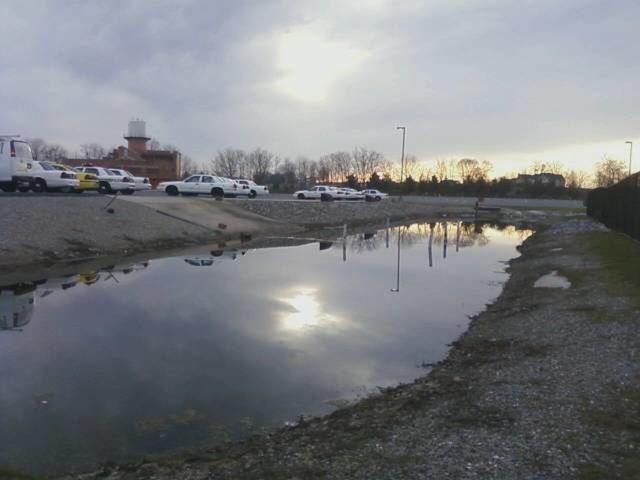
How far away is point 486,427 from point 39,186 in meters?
27.7

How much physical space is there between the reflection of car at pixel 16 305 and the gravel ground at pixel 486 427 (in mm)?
7322

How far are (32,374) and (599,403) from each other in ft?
26.0

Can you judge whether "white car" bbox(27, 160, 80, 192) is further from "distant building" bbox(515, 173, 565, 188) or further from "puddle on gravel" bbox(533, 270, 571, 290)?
"distant building" bbox(515, 173, 565, 188)

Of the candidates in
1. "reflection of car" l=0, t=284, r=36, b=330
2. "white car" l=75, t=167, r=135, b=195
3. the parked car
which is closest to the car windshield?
the parked car

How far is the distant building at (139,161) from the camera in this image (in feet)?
297

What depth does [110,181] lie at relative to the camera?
34.5 metres

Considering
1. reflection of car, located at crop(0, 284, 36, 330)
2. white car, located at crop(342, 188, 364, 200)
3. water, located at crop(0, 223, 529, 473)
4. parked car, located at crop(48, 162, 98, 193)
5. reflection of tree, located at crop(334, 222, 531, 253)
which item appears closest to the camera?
water, located at crop(0, 223, 529, 473)

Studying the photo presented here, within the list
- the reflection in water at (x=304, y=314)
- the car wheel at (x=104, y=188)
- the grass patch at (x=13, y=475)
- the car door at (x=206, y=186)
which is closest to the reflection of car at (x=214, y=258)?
the reflection in water at (x=304, y=314)

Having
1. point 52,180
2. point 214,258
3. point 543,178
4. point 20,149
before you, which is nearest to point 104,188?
point 52,180

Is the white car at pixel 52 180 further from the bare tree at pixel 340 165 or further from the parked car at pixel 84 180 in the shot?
the bare tree at pixel 340 165

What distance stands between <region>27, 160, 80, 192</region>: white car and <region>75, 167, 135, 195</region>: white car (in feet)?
12.8

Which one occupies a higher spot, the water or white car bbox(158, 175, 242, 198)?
white car bbox(158, 175, 242, 198)

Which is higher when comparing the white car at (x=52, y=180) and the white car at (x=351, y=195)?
the white car at (x=52, y=180)

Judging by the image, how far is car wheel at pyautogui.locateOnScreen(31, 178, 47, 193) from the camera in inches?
1118
